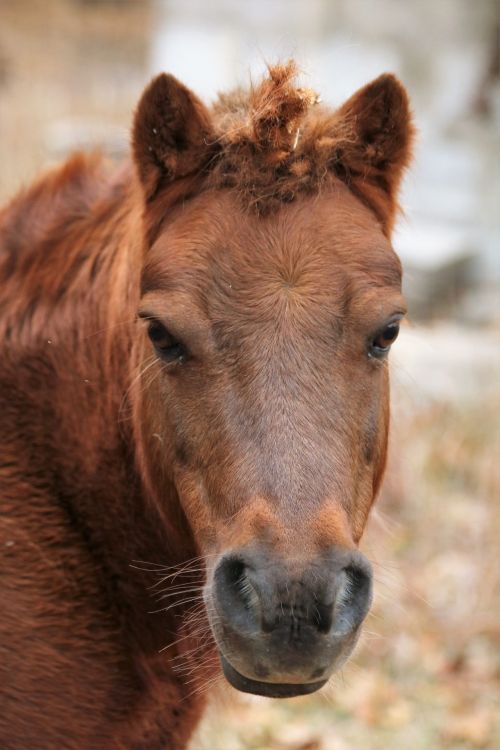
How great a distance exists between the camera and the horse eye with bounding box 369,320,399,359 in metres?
3.27

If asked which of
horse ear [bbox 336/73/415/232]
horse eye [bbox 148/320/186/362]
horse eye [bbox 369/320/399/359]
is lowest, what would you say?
horse eye [bbox 369/320/399/359]

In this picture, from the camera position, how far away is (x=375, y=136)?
Answer: 3.59 m

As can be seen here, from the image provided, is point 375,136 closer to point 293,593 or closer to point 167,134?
point 167,134

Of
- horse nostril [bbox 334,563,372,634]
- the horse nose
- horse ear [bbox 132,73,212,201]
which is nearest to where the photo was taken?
the horse nose

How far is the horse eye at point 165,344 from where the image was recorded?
128 inches

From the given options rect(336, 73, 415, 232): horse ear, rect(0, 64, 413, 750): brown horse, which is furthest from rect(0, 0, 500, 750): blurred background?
rect(0, 64, 413, 750): brown horse

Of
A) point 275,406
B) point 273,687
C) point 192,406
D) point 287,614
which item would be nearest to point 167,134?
point 192,406

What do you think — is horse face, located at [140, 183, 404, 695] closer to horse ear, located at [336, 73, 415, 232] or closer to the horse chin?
the horse chin

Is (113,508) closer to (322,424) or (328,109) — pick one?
(322,424)

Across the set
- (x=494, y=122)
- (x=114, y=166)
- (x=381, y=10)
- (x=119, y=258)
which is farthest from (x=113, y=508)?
(x=381, y=10)

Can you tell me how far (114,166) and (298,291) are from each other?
5.16 ft

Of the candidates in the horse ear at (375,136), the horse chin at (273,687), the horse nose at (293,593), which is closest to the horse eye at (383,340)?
the horse ear at (375,136)

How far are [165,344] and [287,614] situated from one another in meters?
1.01

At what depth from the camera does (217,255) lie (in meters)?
3.25
